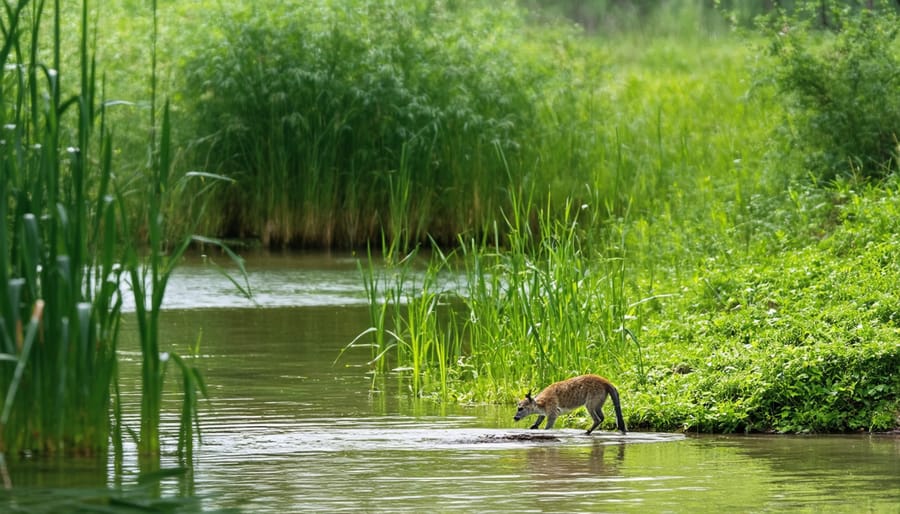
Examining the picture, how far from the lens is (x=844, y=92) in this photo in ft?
52.7

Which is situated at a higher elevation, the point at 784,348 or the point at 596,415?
the point at 784,348

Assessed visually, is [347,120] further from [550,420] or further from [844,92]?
[550,420]

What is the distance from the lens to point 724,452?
841 centimetres

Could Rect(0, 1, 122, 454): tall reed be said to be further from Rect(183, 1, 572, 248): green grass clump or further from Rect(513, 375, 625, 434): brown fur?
Rect(183, 1, 572, 248): green grass clump

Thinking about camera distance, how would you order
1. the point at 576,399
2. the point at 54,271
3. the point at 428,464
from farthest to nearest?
the point at 576,399, the point at 428,464, the point at 54,271

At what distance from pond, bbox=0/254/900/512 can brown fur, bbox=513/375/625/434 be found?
0.52ft

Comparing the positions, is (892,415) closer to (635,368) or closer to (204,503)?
(635,368)

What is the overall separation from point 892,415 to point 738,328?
5.83ft

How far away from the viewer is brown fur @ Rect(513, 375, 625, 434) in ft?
29.7

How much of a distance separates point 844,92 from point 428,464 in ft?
31.2

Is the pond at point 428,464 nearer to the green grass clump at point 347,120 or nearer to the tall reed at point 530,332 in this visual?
the tall reed at point 530,332

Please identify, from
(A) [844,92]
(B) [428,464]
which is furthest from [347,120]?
(B) [428,464]

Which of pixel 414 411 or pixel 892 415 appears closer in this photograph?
pixel 892 415

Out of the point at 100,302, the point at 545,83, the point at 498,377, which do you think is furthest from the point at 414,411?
the point at 545,83
